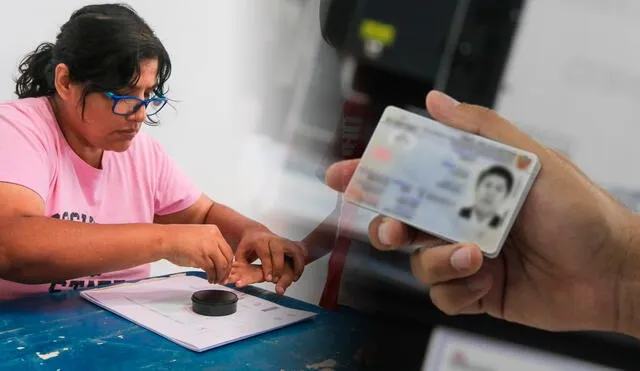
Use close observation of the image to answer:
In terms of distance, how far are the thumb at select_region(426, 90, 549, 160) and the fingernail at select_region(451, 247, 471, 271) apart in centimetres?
9

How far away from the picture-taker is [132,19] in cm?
83

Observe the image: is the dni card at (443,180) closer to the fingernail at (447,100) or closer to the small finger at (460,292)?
the fingernail at (447,100)

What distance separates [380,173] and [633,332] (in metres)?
0.31

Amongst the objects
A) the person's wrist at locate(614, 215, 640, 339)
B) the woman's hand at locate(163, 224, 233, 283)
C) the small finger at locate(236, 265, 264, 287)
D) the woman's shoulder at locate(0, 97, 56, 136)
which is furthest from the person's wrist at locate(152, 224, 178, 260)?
the person's wrist at locate(614, 215, 640, 339)

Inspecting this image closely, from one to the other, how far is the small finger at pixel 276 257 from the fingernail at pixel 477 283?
0.29 metres

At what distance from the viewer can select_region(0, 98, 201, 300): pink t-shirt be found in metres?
0.76

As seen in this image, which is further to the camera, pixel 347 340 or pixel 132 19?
pixel 132 19

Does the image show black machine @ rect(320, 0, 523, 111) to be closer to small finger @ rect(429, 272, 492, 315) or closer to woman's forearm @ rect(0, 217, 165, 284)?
small finger @ rect(429, 272, 492, 315)

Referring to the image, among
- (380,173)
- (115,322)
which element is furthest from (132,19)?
(380,173)

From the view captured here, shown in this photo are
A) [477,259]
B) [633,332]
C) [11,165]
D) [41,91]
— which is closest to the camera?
[477,259]

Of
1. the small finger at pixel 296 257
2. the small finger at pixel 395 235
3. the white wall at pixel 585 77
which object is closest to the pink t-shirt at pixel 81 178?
the small finger at pixel 296 257

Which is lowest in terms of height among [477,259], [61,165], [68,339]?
[68,339]

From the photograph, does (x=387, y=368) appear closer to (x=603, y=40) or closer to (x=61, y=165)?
(x=603, y=40)

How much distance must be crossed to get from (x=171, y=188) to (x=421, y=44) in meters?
0.60
